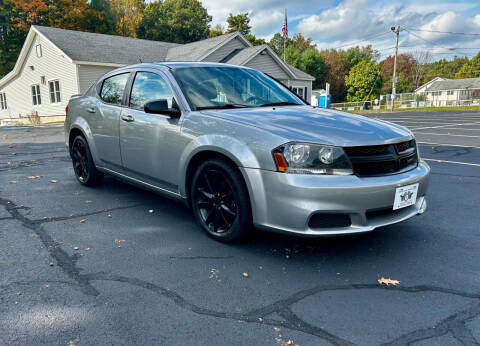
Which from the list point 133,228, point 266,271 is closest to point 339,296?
point 266,271

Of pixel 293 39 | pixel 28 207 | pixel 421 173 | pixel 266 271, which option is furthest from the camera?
pixel 293 39

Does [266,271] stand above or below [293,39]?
below

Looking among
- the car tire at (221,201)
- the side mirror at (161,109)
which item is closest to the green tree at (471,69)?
the side mirror at (161,109)

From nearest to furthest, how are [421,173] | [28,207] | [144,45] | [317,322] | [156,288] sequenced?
[317,322]
[156,288]
[421,173]
[28,207]
[144,45]

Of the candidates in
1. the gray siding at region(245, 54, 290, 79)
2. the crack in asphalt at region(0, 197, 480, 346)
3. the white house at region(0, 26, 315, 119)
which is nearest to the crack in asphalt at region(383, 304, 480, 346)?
the crack in asphalt at region(0, 197, 480, 346)

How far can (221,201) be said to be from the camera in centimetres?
336

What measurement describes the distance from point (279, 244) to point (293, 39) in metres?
80.7

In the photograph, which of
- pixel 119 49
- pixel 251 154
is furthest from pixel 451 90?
pixel 251 154

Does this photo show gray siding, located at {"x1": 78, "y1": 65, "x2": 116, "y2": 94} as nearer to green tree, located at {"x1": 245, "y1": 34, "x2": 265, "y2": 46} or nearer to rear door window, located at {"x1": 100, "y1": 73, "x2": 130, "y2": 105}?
rear door window, located at {"x1": 100, "y1": 73, "x2": 130, "y2": 105}

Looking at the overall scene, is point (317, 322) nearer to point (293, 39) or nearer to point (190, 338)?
point (190, 338)

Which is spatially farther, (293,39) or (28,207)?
(293,39)

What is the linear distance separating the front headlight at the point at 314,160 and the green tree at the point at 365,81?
62808 mm

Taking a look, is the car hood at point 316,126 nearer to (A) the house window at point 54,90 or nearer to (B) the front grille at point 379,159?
(B) the front grille at point 379,159

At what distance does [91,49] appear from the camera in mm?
23172
